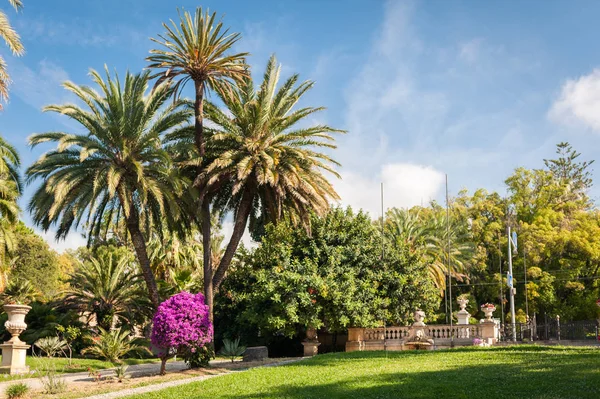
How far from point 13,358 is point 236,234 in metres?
10.2

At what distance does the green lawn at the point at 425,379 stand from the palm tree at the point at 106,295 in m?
13.6

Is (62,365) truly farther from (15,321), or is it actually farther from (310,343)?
(310,343)

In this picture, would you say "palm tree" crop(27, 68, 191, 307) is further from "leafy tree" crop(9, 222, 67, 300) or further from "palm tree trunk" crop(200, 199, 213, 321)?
"leafy tree" crop(9, 222, 67, 300)

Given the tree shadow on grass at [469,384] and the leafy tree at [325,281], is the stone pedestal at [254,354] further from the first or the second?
the tree shadow on grass at [469,384]

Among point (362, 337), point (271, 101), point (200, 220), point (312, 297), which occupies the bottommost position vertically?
point (362, 337)

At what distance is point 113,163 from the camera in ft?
73.9

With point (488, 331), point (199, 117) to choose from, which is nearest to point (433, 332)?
point (488, 331)

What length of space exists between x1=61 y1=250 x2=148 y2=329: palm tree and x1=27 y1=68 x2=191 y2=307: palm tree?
424 cm

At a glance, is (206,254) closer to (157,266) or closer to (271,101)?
(271,101)

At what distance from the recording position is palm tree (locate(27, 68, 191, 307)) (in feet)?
72.3

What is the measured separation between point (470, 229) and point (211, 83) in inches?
1154

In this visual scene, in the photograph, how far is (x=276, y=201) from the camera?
24.7 meters

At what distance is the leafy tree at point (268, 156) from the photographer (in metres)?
23.5

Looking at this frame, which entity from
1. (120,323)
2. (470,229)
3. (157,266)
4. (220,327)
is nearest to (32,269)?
(157,266)
